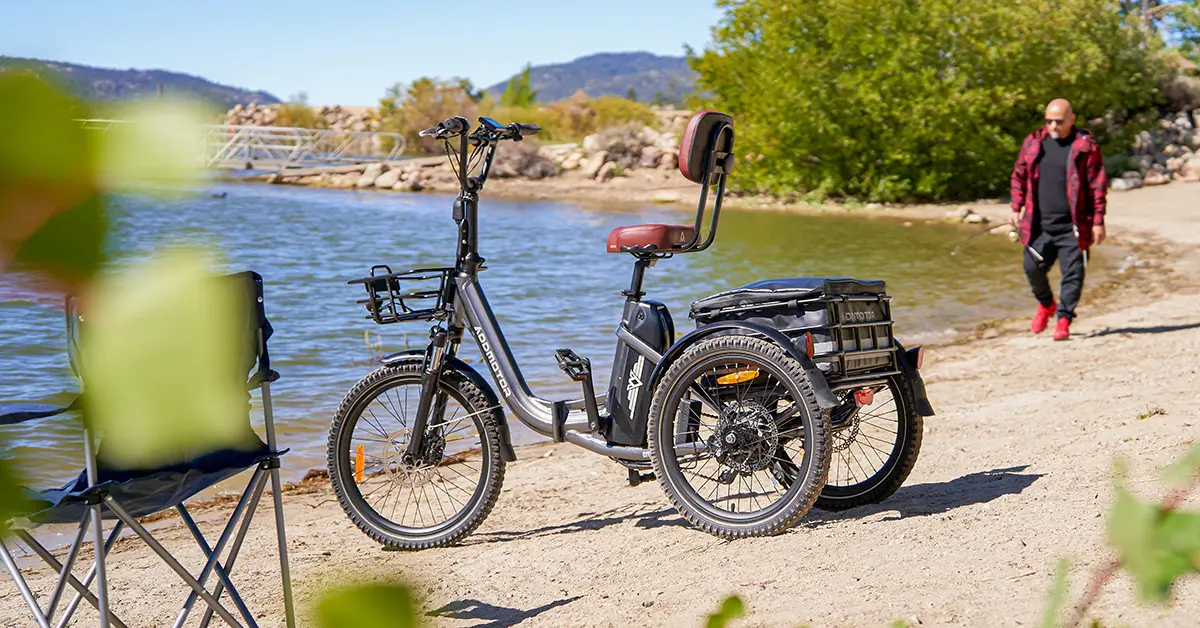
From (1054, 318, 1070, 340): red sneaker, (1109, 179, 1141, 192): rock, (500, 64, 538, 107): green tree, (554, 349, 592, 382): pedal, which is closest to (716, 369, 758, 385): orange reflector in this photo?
(554, 349, 592, 382): pedal

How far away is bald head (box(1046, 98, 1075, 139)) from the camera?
877 centimetres

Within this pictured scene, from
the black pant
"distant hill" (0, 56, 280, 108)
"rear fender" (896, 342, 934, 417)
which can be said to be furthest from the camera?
the black pant

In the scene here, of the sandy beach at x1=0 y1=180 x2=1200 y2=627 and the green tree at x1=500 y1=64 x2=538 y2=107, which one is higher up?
the green tree at x1=500 y1=64 x2=538 y2=107

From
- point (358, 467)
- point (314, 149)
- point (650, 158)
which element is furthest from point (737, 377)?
point (314, 149)

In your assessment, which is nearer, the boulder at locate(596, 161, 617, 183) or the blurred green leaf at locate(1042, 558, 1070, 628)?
the blurred green leaf at locate(1042, 558, 1070, 628)

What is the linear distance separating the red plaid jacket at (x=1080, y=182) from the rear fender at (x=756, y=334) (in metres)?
5.32

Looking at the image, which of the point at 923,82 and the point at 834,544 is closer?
the point at 834,544

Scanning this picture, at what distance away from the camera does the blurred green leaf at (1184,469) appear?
58 cm

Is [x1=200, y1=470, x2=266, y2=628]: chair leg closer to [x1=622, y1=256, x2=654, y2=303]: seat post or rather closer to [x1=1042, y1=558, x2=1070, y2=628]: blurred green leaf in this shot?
[x1=622, y1=256, x2=654, y2=303]: seat post

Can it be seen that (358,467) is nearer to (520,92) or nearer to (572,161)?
(572,161)

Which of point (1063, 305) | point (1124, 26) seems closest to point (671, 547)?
point (1063, 305)

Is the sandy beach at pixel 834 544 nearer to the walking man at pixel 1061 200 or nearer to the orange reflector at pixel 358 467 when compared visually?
the orange reflector at pixel 358 467

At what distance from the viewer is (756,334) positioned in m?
4.18

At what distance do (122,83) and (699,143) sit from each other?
159 inches
